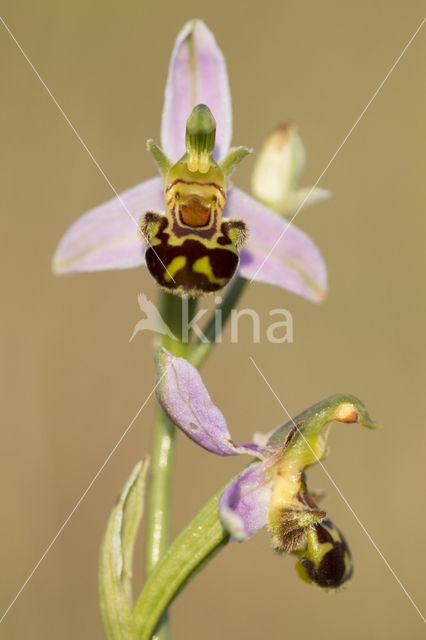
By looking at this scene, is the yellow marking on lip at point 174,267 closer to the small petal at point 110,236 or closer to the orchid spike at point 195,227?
the orchid spike at point 195,227

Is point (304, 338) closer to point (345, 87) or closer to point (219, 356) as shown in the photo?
point (219, 356)

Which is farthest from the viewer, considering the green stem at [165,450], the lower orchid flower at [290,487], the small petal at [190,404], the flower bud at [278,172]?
the flower bud at [278,172]

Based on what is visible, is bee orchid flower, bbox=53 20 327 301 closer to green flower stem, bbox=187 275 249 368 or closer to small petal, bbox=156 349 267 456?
green flower stem, bbox=187 275 249 368

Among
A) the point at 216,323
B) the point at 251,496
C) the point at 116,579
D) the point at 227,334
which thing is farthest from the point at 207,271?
the point at 227,334

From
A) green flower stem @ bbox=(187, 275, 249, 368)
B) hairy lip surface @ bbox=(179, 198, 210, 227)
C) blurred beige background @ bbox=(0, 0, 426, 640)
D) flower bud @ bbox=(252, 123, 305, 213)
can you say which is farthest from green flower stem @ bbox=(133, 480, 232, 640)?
blurred beige background @ bbox=(0, 0, 426, 640)

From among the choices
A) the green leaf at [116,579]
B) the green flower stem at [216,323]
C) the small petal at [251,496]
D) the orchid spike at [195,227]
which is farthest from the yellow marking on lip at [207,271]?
the green leaf at [116,579]

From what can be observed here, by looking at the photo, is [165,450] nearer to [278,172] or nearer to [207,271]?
[207,271]
